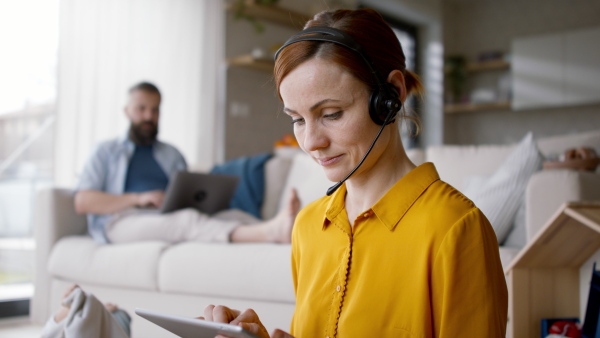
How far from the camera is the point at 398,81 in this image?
2.85ft

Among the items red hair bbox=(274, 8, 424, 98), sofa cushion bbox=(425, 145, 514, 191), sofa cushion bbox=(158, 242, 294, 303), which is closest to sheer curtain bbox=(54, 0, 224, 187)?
sofa cushion bbox=(158, 242, 294, 303)

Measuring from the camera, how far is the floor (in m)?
2.51

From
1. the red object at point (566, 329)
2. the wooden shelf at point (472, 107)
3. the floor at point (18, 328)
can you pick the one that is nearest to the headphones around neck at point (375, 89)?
the red object at point (566, 329)

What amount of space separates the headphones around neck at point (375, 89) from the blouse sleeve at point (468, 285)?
0.19 m

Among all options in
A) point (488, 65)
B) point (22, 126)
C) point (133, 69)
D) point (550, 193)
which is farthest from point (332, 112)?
point (488, 65)

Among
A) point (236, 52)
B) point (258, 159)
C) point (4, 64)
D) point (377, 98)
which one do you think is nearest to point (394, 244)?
point (377, 98)

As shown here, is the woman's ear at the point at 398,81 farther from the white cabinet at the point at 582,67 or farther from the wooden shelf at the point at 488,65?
the wooden shelf at the point at 488,65

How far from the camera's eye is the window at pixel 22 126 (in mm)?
3184

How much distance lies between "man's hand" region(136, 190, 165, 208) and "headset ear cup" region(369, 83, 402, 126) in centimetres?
202

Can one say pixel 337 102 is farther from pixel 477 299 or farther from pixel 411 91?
pixel 477 299

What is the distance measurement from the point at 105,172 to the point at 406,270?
228 cm

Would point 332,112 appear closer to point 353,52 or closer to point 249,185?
point 353,52

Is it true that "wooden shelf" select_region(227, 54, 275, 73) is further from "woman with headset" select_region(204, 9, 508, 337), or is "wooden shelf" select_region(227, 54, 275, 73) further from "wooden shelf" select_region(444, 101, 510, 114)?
"woman with headset" select_region(204, 9, 508, 337)

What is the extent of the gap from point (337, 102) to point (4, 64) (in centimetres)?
298
